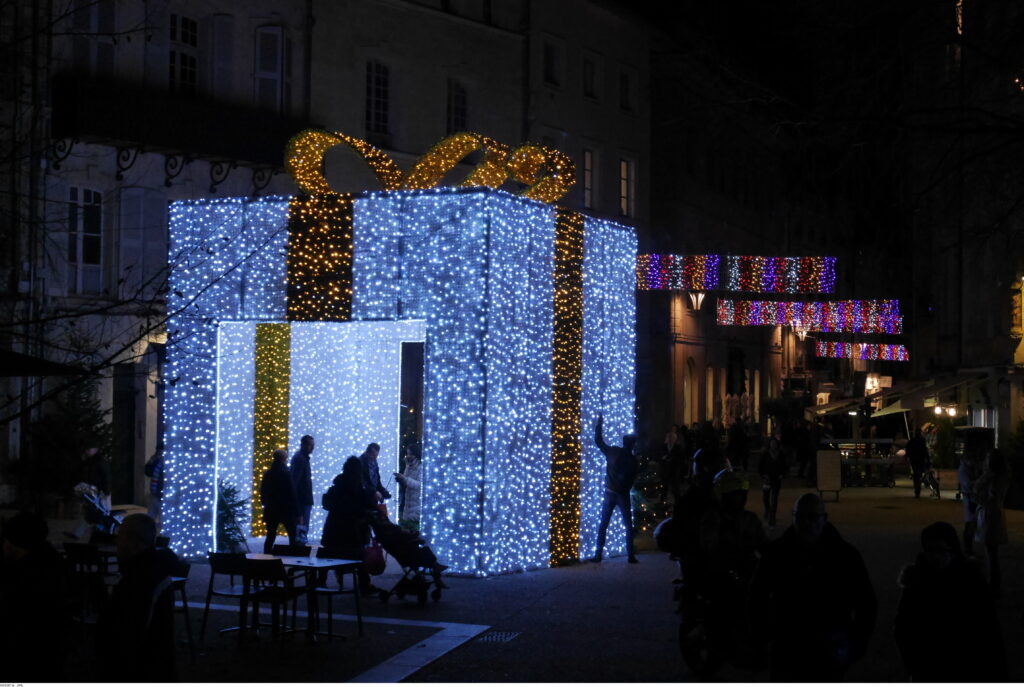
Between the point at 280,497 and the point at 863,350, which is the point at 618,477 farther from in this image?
the point at 863,350

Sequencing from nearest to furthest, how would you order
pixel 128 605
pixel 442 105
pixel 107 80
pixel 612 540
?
1. pixel 128 605
2. pixel 612 540
3. pixel 107 80
4. pixel 442 105


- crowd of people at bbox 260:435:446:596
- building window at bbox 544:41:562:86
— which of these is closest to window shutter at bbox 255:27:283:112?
building window at bbox 544:41:562:86

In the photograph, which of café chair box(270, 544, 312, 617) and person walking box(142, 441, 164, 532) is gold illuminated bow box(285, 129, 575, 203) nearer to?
person walking box(142, 441, 164, 532)

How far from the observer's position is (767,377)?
57469 millimetres

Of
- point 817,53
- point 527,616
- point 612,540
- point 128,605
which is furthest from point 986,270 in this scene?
point 128,605

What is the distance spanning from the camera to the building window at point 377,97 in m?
32.8

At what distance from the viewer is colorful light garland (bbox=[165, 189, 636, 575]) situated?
1608 centimetres

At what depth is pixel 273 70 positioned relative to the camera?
3025 cm

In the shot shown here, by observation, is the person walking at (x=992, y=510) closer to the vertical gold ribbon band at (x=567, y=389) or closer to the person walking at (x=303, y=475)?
the vertical gold ribbon band at (x=567, y=389)

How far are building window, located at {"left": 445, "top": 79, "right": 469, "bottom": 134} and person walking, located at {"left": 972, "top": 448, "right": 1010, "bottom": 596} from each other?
21.9 meters

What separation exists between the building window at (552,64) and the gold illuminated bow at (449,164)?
21.6 metres

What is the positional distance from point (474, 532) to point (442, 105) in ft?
66.9

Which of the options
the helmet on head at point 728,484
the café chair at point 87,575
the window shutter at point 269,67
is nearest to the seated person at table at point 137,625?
the café chair at point 87,575

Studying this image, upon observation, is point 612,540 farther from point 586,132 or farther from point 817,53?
point 586,132
